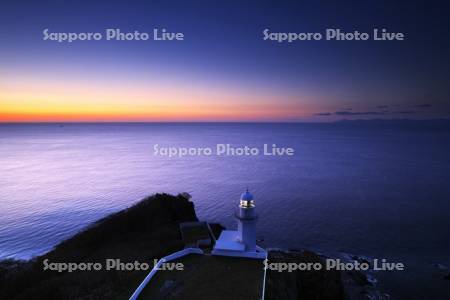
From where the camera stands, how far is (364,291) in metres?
23.5

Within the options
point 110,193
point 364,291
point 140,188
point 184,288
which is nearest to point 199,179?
point 140,188

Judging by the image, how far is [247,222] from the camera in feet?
63.7

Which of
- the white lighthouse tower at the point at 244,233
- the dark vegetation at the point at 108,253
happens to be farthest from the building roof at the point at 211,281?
the dark vegetation at the point at 108,253

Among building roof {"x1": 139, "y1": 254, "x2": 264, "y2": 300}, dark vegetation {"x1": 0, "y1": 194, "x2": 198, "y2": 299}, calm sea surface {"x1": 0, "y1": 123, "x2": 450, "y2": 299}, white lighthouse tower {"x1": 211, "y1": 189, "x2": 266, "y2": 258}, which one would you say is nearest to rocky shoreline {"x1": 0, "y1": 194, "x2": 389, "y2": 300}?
dark vegetation {"x1": 0, "y1": 194, "x2": 198, "y2": 299}

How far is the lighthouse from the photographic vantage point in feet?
63.4

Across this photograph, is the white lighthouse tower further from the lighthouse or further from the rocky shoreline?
the rocky shoreline

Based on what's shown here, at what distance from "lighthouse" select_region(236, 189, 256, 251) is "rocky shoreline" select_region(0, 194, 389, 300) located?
2.77 m

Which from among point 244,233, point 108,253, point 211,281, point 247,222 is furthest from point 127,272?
point 247,222

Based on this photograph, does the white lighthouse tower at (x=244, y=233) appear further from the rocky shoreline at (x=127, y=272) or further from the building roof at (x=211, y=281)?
the rocky shoreline at (x=127, y=272)

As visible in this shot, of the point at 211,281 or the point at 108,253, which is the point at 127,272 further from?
the point at 211,281

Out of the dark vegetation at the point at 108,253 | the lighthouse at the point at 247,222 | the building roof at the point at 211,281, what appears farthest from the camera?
the dark vegetation at the point at 108,253

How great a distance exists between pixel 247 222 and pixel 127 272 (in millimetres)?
10165

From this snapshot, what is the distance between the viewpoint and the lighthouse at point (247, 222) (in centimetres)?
1933

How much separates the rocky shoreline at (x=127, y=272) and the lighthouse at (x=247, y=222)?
277 centimetres
